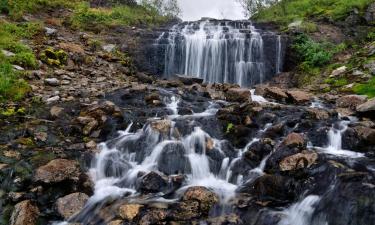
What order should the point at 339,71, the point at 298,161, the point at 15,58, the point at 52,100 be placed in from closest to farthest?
the point at 298,161, the point at 52,100, the point at 15,58, the point at 339,71

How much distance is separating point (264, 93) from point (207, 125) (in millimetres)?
4904

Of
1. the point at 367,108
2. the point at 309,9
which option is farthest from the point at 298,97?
the point at 309,9

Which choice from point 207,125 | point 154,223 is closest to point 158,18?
point 207,125

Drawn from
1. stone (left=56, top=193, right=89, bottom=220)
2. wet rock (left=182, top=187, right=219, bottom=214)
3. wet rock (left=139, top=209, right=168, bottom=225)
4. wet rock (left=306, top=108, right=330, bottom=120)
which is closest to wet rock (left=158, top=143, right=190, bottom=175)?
wet rock (left=182, top=187, right=219, bottom=214)

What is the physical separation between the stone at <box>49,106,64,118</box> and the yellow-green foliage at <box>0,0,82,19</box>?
10649 mm

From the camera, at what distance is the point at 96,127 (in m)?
11.3

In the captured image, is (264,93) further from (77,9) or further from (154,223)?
(77,9)

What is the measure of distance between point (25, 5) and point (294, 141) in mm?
19177

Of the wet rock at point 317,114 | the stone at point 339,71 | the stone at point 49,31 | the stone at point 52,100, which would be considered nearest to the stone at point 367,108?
the wet rock at point 317,114

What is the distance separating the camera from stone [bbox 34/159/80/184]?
8.53 metres

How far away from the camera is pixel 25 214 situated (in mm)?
7500

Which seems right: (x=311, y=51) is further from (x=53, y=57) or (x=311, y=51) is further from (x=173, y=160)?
(x=173, y=160)

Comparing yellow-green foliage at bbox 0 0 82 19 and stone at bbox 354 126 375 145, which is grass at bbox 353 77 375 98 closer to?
stone at bbox 354 126 375 145

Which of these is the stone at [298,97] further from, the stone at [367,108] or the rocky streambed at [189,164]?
Answer: the stone at [367,108]
